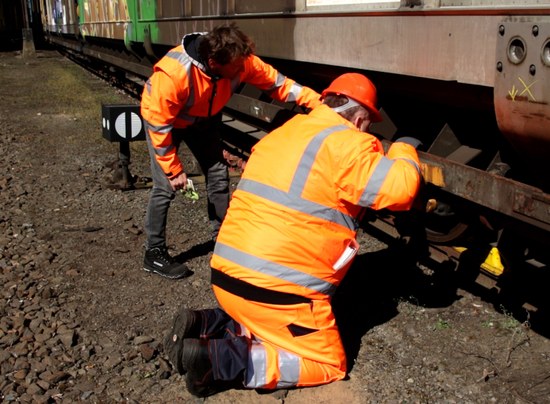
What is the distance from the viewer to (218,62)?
3.53 m

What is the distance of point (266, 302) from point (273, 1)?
110 inches

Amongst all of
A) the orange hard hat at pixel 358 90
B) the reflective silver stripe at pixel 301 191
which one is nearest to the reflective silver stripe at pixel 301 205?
the reflective silver stripe at pixel 301 191

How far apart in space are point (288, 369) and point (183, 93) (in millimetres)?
1773

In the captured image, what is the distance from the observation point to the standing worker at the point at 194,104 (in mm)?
3551

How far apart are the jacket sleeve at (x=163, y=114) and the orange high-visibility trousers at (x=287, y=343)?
46.8 inches

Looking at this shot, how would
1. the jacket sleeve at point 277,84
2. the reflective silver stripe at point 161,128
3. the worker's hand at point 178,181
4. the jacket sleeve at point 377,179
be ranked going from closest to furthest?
1. the jacket sleeve at point 377,179
2. the reflective silver stripe at point 161,128
3. the worker's hand at point 178,181
4. the jacket sleeve at point 277,84

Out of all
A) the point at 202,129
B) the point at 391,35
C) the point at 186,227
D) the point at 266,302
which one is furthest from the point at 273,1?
the point at 266,302

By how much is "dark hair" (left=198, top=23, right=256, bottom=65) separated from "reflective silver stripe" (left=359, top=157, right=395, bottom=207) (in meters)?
1.25

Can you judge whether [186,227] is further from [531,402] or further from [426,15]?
[531,402]

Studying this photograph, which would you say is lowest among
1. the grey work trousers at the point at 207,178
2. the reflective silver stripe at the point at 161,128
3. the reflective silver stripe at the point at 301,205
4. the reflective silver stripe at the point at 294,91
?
the grey work trousers at the point at 207,178

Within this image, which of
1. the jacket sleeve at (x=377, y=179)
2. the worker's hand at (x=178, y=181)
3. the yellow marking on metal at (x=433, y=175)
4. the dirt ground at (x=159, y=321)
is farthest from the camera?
the worker's hand at (x=178, y=181)

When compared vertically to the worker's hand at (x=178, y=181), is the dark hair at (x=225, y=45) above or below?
above

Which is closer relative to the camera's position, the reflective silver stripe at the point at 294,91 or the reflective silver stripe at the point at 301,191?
the reflective silver stripe at the point at 301,191

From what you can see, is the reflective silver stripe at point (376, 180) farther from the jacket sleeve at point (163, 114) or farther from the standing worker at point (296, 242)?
the jacket sleeve at point (163, 114)
